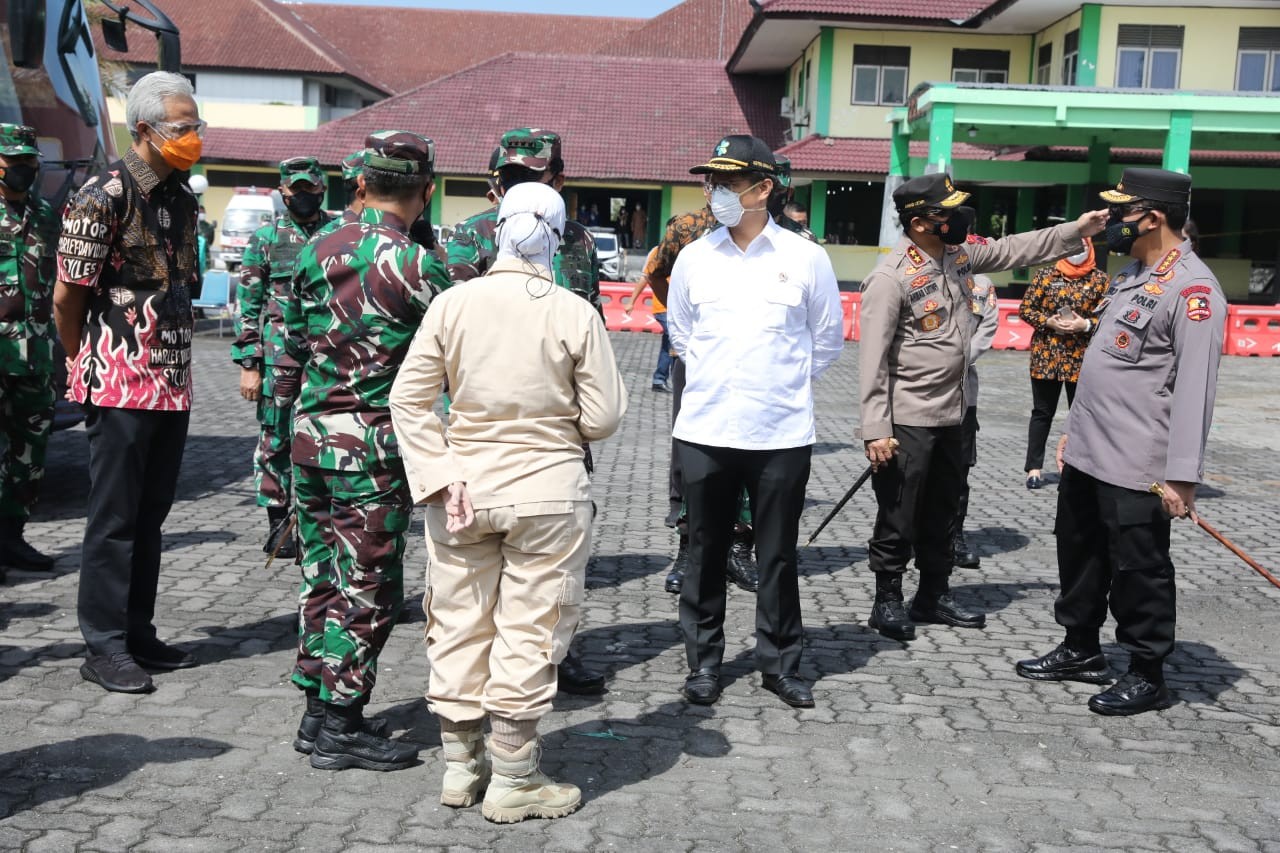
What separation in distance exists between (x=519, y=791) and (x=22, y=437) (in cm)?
419

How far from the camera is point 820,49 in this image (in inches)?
1283

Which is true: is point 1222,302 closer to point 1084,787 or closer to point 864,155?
point 1084,787

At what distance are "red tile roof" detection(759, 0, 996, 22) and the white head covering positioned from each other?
94.7ft

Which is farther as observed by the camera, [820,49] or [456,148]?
[456,148]

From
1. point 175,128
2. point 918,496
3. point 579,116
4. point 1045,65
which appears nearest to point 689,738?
point 918,496

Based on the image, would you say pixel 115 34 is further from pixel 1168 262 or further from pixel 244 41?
pixel 244 41

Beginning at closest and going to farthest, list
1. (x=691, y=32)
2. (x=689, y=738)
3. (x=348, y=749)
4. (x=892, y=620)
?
(x=348, y=749), (x=689, y=738), (x=892, y=620), (x=691, y=32)

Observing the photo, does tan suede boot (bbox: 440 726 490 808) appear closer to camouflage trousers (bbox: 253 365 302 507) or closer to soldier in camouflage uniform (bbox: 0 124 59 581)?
camouflage trousers (bbox: 253 365 302 507)

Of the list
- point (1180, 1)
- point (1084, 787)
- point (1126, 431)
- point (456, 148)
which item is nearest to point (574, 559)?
point (1084, 787)

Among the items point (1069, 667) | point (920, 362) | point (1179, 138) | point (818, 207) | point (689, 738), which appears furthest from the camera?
point (818, 207)

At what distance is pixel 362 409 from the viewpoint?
167 inches

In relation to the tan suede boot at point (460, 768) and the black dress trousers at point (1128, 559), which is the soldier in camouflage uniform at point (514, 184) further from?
the black dress trousers at point (1128, 559)

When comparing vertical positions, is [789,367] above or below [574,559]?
above

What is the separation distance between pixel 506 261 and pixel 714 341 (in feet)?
4.39
